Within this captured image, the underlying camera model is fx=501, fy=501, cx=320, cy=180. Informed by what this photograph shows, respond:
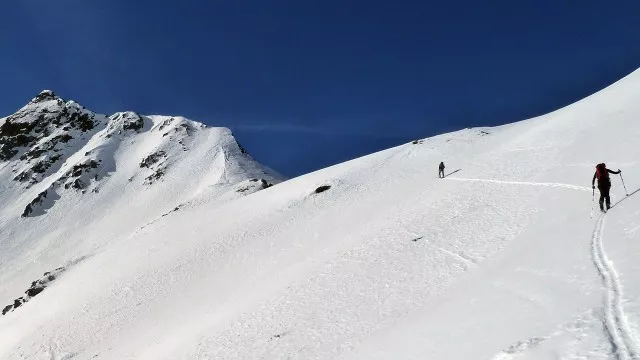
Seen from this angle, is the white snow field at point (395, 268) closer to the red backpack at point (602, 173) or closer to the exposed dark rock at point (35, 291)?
the red backpack at point (602, 173)

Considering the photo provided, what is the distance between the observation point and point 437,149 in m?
56.3

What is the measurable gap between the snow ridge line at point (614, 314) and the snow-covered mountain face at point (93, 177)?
5375 cm

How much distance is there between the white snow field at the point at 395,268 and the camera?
11.1 m

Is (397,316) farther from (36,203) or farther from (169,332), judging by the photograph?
(36,203)

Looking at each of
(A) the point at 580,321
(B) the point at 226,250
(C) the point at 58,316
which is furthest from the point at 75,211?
(A) the point at 580,321

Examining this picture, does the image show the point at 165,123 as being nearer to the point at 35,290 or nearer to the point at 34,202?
the point at 34,202

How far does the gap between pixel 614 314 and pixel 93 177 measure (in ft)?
328

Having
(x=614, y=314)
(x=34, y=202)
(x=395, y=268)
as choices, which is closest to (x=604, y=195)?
(x=395, y=268)

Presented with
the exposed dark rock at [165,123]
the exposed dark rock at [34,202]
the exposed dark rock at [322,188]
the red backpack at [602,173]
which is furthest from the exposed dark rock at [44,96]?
the red backpack at [602,173]

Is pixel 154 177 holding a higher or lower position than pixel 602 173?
higher

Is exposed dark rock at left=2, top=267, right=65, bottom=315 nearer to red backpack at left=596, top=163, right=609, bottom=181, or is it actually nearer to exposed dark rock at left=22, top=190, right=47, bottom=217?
exposed dark rock at left=22, top=190, right=47, bottom=217

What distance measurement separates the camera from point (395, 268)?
2120 cm

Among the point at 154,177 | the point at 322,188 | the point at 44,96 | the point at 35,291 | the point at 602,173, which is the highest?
the point at 44,96

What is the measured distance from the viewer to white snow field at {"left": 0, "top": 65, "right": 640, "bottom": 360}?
11125 mm
